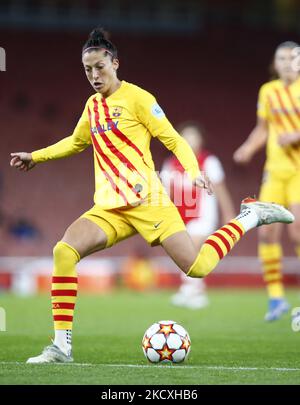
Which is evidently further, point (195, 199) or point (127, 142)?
point (195, 199)

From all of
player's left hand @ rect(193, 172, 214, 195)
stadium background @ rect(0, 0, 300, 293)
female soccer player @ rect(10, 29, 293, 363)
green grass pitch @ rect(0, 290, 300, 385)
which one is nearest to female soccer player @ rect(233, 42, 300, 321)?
green grass pitch @ rect(0, 290, 300, 385)

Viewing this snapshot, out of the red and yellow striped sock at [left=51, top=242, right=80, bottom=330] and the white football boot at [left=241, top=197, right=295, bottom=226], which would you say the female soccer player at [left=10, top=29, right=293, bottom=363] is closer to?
the red and yellow striped sock at [left=51, top=242, right=80, bottom=330]

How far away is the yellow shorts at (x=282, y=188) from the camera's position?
9438mm

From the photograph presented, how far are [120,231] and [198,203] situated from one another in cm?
724

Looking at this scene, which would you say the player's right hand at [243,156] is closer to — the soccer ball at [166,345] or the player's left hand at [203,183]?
the player's left hand at [203,183]

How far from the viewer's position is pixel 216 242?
21.4 ft

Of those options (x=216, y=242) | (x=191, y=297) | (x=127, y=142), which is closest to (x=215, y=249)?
(x=216, y=242)

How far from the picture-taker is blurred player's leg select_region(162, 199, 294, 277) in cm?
638

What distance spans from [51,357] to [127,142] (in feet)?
4.82

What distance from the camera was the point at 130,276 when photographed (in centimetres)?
1766

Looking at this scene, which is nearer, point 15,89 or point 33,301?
point 33,301

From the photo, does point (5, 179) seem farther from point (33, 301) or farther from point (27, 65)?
point (33, 301)

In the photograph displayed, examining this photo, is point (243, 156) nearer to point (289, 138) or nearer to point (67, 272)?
point (289, 138)
